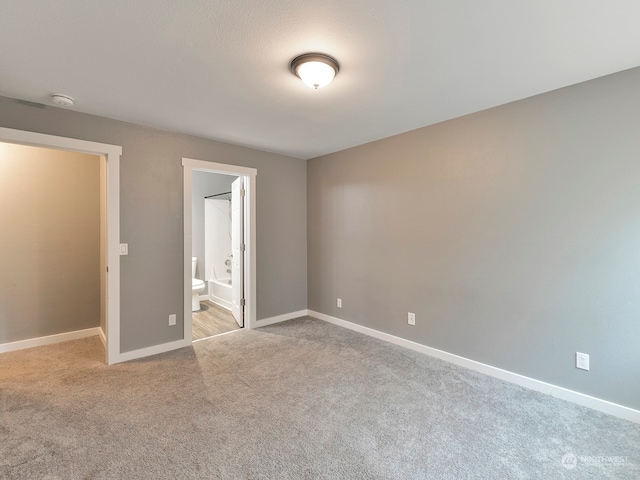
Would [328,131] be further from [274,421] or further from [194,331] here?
[194,331]

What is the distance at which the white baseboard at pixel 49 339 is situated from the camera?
326cm

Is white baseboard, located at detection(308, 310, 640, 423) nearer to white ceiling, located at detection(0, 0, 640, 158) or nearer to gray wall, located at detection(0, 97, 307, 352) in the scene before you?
white ceiling, located at detection(0, 0, 640, 158)

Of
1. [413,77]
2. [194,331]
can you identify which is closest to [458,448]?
[413,77]

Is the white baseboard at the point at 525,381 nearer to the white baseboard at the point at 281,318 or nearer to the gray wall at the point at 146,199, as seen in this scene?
the white baseboard at the point at 281,318

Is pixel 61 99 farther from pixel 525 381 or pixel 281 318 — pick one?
pixel 525 381

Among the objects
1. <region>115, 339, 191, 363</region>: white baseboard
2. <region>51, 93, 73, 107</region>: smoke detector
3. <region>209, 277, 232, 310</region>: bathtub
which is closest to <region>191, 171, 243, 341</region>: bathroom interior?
<region>209, 277, 232, 310</region>: bathtub

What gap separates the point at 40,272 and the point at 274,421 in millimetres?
3419

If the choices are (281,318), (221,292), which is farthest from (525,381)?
(221,292)

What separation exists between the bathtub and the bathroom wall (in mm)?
189

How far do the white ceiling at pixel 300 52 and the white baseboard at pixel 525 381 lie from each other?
2360 mm

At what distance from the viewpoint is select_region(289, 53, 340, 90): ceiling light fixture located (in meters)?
1.88

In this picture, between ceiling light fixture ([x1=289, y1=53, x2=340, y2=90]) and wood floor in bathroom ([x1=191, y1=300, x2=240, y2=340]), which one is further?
wood floor in bathroom ([x1=191, y1=300, x2=240, y2=340])

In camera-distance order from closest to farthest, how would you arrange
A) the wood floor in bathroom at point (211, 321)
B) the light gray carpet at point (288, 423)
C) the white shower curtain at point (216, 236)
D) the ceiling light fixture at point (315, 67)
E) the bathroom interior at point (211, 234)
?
the light gray carpet at point (288, 423) → the ceiling light fixture at point (315, 67) → the wood floor in bathroom at point (211, 321) → the bathroom interior at point (211, 234) → the white shower curtain at point (216, 236)

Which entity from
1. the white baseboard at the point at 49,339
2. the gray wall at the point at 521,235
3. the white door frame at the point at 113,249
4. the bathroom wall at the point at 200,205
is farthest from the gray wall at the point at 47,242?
the gray wall at the point at 521,235
